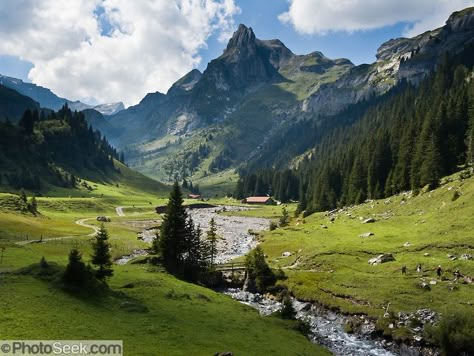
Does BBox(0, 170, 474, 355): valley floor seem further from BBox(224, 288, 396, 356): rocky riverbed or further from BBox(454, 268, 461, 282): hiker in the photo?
BBox(224, 288, 396, 356): rocky riverbed

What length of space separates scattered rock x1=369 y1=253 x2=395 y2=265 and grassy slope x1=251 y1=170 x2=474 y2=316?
96 cm

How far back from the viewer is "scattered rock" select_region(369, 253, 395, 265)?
204ft

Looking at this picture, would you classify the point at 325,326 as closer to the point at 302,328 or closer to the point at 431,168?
the point at 302,328

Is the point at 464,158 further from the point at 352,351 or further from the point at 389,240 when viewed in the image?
the point at 352,351

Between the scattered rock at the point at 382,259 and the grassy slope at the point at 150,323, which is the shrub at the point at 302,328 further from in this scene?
the scattered rock at the point at 382,259

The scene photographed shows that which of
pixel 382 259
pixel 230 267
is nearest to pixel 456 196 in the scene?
pixel 382 259

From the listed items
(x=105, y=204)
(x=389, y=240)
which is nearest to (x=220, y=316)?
(x=389, y=240)

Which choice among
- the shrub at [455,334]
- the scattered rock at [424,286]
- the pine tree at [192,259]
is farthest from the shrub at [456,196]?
the pine tree at [192,259]

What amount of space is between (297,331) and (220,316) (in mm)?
8283

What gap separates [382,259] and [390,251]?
4.20 m

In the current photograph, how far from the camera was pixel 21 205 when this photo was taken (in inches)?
4616

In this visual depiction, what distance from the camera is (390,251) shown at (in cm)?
6594

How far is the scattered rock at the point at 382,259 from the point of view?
204 ft

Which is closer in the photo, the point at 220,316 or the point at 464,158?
the point at 220,316
